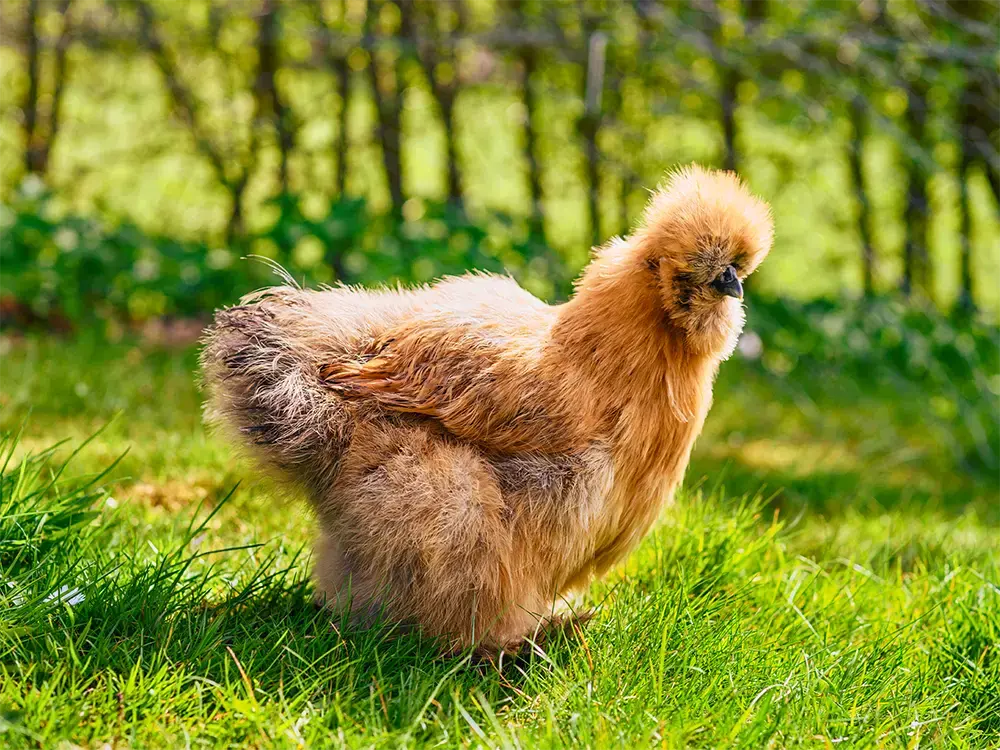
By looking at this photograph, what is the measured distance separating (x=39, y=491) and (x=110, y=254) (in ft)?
12.5

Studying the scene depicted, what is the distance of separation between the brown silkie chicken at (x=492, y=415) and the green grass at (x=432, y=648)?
18 centimetres

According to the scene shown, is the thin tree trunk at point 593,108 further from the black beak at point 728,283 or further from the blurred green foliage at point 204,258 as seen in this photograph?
the black beak at point 728,283

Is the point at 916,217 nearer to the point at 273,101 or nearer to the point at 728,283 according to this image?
the point at 273,101

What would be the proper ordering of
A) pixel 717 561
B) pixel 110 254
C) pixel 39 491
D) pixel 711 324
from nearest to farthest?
pixel 711 324 < pixel 39 491 < pixel 717 561 < pixel 110 254

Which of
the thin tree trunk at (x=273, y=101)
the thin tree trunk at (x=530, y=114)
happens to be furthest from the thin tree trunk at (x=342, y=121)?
the thin tree trunk at (x=530, y=114)

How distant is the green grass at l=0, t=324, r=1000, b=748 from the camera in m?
2.12

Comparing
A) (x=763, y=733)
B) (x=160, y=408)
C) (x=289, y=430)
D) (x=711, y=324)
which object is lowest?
(x=160, y=408)

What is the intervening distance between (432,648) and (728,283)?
1.12m

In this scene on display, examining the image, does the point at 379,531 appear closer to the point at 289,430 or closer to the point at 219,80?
the point at 289,430

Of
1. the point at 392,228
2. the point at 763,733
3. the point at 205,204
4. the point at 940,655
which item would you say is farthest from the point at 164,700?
the point at 205,204

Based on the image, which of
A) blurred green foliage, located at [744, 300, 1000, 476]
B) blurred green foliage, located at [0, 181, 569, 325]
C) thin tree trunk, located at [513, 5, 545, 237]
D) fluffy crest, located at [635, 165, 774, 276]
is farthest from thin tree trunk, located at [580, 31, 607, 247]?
fluffy crest, located at [635, 165, 774, 276]

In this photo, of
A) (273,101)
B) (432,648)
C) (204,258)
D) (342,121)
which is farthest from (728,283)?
(273,101)

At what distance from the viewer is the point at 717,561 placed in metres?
3.02

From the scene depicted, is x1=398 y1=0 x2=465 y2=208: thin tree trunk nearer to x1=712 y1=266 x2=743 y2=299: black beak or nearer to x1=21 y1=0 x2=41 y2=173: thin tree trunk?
x1=21 y1=0 x2=41 y2=173: thin tree trunk
